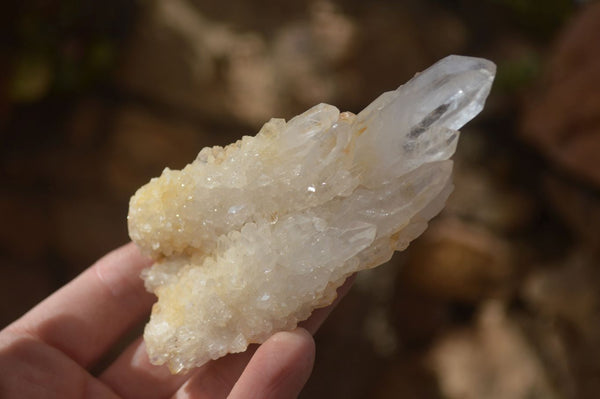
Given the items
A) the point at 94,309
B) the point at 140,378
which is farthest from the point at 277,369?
the point at 94,309

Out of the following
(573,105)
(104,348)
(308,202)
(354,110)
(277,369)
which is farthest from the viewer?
(354,110)

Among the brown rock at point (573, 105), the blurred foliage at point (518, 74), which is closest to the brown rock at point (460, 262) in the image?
the brown rock at point (573, 105)

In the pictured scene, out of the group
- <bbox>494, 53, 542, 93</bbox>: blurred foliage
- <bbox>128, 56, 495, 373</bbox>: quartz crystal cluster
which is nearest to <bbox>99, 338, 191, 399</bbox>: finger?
<bbox>128, 56, 495, 373</bbox>: quartz crystal cluster

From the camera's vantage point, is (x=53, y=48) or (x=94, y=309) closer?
(x=94, y=309)

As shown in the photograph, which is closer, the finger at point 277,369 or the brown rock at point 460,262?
the finger at point 277,369

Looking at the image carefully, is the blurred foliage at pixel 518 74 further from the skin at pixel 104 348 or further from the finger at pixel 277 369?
the finger at pixel 277 369

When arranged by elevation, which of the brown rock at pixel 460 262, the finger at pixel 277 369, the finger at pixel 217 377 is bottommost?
the brown rock at pixel 460 262

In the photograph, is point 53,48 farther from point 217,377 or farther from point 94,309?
point 217,377
